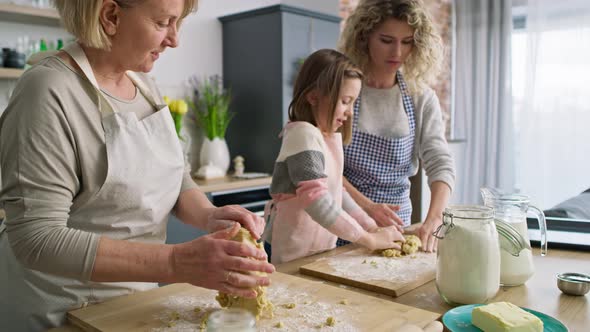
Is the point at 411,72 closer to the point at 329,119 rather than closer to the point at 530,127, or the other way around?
the point at 329,119

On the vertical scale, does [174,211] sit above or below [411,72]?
below

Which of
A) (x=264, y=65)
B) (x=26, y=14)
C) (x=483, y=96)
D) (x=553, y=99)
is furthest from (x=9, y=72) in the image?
(x=553, y=99)

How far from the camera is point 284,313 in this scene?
954mm

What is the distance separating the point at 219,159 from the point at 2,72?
53.3 inches

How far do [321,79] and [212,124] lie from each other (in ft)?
6.35

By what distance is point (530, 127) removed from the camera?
4.66 metres

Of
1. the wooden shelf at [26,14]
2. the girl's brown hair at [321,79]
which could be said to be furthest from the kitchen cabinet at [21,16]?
the girl's brown hair at [321,79]

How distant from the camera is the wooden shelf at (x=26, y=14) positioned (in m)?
2.54

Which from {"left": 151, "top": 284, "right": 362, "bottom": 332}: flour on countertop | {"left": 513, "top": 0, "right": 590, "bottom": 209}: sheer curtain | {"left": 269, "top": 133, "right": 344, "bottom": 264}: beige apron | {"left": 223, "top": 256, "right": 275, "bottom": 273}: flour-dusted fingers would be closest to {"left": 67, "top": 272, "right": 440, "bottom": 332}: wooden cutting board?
{"left": 151, "top": 284, "right": 362, "bottom": 332}: flour on countertop

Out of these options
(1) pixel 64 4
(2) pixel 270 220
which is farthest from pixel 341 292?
(1) pixel 64 4

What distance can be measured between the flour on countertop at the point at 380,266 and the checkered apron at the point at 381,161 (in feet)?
1.61

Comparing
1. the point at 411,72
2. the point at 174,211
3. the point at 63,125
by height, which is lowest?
the point at 174,211

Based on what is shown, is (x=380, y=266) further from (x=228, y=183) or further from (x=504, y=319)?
(x=228, y=183)

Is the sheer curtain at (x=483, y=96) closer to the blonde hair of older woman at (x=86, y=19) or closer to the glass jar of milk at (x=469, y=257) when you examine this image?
the glass jar of milk at (x=469, y=257)
